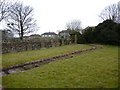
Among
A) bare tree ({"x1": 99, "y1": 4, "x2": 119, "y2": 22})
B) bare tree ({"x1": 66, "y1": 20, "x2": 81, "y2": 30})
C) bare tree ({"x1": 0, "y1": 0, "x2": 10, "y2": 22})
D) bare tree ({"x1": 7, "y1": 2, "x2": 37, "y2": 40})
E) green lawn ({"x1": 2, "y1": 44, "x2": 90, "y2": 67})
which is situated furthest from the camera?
bare tree ({"x1": 66, "y1": 20, "x2": 81, "y2": 30})

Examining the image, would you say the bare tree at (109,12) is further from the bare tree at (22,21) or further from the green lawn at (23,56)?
the green lawn at (23,56)

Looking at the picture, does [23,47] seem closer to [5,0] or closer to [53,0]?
[53,0]

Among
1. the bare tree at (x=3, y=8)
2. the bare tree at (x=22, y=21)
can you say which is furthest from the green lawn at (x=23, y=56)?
the bare tree at (x=22, y=21)

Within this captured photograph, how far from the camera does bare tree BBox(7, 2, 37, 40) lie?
1978cm

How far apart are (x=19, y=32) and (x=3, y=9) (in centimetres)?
717

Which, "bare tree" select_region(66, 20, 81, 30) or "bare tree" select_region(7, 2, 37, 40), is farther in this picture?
"bare tree" select_region(66, 20, 81, 30)

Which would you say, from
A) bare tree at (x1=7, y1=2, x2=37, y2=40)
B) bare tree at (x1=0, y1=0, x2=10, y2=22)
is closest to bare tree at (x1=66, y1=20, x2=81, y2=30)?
bare tree at (x1=7, y1=2, x2=37, y2=40)

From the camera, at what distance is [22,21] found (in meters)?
20.9

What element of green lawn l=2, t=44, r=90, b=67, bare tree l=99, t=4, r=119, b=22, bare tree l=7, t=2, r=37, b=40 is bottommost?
green lawn l=2, t=44, r=90, b=67

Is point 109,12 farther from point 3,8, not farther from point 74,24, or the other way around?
point 3,8

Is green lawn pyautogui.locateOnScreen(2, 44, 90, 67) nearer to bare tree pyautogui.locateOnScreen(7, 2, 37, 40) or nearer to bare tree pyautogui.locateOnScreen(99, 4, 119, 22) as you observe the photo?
bare tree pyautogui.locateOnScreen(7, 2, 37, 40)

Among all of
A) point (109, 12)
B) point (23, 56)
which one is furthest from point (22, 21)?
point (109, 12)

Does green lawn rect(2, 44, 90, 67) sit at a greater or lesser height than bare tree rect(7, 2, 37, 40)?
lesser

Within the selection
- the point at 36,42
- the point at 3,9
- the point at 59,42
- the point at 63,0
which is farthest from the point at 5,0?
the point at 59,42
